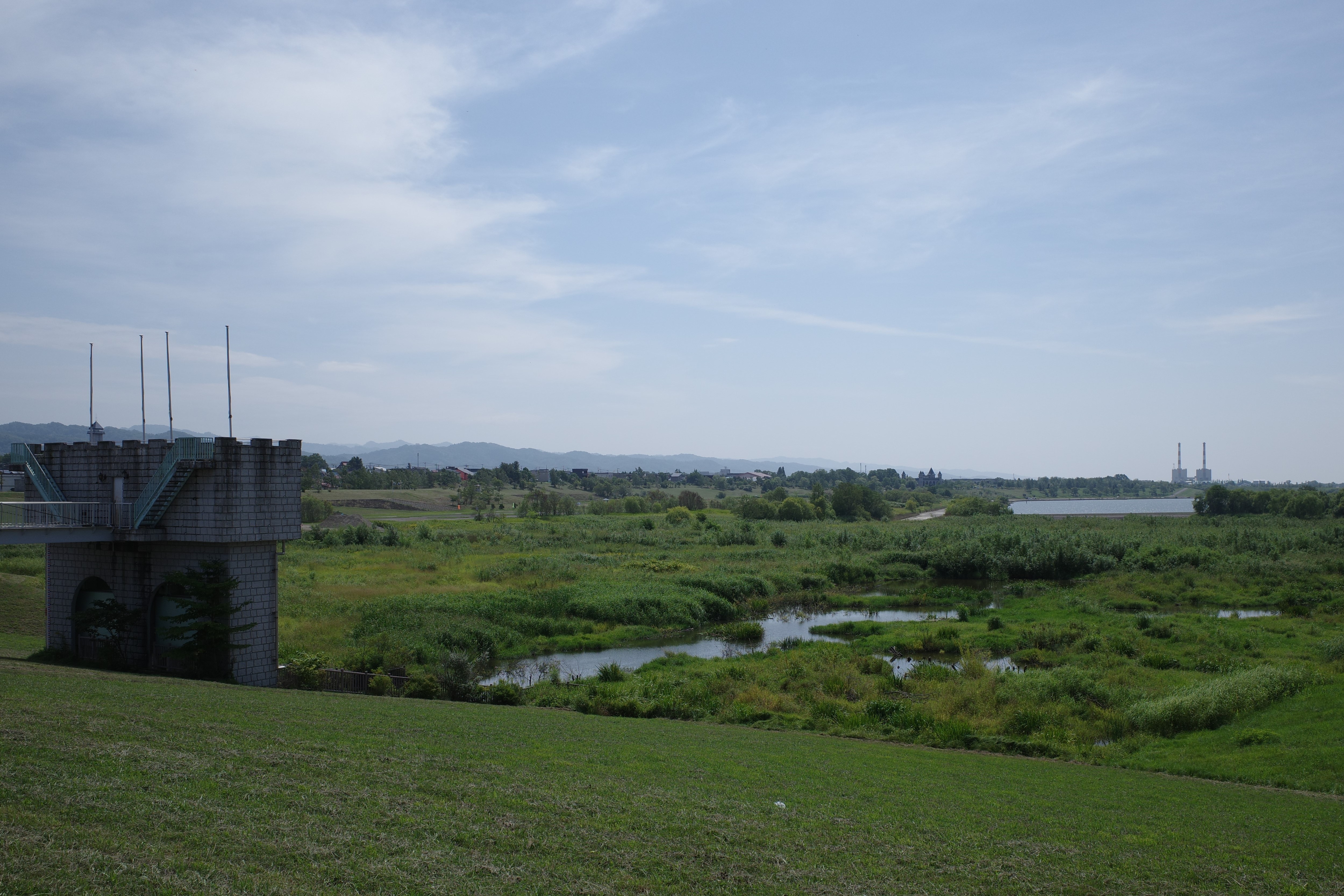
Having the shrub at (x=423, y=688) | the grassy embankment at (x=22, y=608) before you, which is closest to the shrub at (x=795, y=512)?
the grassy embankment at (x=22, y=608)

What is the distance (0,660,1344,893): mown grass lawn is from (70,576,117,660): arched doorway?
7.28 metres

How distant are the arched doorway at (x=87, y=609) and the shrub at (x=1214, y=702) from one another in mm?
28338

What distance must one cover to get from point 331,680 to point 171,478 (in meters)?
7.39

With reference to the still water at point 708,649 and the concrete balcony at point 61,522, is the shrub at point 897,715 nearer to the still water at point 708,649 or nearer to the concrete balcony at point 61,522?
the still water at point 708,649

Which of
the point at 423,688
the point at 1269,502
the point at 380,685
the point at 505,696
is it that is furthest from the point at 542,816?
the point at 1269,502

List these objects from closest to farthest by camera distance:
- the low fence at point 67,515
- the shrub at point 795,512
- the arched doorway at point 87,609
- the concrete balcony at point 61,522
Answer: the concrete balcony at point 61,522, the low fence at point 67,515, the arched doorway at point 87,609, the shrub at point 795,512

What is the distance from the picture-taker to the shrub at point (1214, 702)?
20062mm

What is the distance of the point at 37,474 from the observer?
22.9 metres

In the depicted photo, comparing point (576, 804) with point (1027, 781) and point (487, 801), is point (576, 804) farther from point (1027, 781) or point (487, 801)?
point (1027, 781)

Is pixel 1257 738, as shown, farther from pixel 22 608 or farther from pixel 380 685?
pixel 22 608

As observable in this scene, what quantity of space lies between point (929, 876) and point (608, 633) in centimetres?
3062

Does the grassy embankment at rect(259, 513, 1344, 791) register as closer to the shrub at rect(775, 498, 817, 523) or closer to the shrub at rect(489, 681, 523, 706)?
the shrub at rect(489, 681, 523, 706)

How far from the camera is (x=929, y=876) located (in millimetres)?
9102

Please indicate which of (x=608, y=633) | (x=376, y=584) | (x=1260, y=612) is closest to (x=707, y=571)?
(x=608, y=633)
